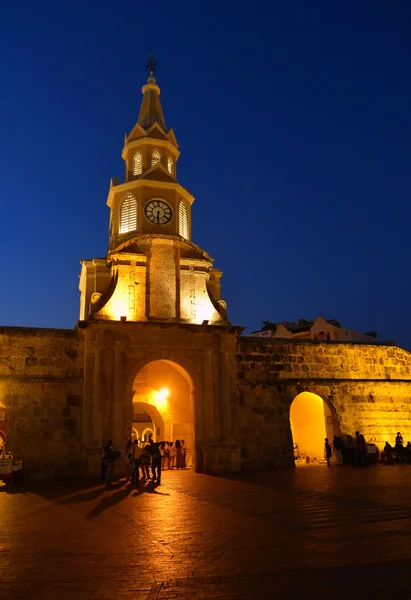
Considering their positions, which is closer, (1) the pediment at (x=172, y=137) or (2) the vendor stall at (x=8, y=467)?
(2) the vendor stall at (x=8, y=467)

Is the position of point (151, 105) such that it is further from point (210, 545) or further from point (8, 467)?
point (210, 545)

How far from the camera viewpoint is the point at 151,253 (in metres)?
24.1

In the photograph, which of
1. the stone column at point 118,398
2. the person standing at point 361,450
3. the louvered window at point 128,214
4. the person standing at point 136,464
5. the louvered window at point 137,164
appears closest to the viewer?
the person standing at point 136,464

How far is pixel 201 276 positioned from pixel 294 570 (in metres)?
19.4

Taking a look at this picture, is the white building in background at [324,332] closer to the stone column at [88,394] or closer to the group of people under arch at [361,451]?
the group of people under arch at [361,451]

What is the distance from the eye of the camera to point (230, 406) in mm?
22109

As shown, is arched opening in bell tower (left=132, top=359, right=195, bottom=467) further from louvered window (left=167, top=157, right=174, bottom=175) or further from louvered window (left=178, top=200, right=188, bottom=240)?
louvered window (left=167, top=157, right=174, bottom=175)

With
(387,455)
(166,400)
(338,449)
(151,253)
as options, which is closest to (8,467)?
(151,253)

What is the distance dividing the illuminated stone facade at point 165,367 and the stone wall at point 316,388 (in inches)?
2.0

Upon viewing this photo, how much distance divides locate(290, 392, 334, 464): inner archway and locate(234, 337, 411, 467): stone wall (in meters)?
2.08

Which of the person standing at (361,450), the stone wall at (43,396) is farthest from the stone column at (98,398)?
the person standing at (361,450)

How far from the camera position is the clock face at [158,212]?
2633 cm

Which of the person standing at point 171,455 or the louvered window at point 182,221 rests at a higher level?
the louvered window at point 182,221

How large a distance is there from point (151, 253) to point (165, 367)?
6368 millimetres
